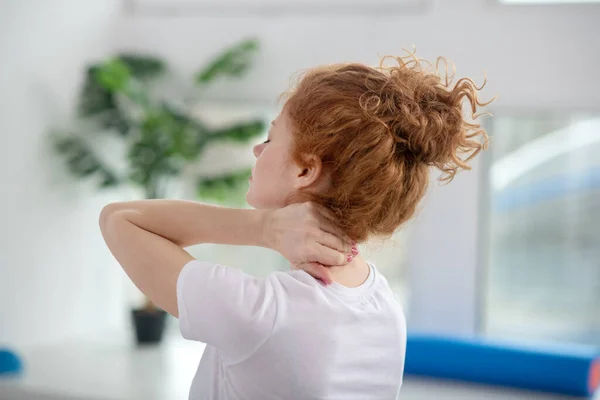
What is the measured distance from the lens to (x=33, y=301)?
5.12 metres

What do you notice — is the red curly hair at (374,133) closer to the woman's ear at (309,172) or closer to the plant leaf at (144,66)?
the woman's ear at (309,172)

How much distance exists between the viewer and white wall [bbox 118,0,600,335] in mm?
4496

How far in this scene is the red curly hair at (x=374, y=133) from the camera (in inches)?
43.7

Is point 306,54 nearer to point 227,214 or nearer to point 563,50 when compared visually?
point 563,50

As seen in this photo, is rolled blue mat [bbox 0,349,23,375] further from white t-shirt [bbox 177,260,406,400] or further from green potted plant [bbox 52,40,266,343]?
white t-shirt [bbox 177,260,406,400]

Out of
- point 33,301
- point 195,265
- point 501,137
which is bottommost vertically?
point 195,265

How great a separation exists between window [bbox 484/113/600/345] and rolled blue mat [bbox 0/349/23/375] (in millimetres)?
2765

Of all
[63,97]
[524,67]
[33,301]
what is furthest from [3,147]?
[524,67]

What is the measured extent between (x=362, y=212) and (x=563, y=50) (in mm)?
3747

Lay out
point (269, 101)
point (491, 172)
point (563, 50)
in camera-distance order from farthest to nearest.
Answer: point (269, 101) → point (491, 172) → point (563, 50)

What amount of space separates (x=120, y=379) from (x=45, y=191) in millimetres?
1554

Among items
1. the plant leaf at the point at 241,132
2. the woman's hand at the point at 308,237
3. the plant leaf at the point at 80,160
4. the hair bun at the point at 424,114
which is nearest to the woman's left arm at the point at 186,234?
the woman's hand at the point at 308,237

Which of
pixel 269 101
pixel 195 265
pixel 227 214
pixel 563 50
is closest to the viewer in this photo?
pixel 195 265

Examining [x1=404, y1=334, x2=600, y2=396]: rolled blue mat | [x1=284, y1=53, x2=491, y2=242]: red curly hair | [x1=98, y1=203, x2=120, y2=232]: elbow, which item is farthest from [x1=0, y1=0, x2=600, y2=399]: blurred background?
[x1=284, y1=53, x2=491, y2=242]: red curly hair
